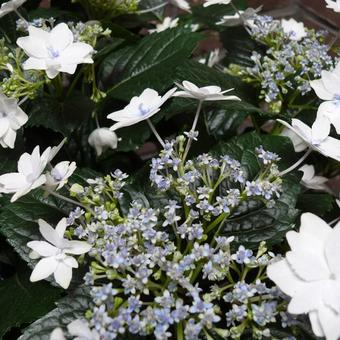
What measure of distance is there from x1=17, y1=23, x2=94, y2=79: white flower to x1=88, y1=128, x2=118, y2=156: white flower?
0.13m

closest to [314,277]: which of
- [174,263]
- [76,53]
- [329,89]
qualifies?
[174,263]

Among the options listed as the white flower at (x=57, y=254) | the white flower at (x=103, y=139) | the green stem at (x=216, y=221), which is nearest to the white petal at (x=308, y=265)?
the green stem at (x=216, y=221)

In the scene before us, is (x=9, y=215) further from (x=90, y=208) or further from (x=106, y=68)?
(x=106, y=68)

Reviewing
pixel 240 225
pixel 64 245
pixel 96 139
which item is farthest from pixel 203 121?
pixel 64 245

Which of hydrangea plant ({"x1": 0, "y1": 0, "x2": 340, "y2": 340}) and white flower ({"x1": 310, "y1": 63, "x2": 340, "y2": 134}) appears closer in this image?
hydrangea plant ({"x1": 0, "y1": 0, "x2": 340, "y2": 340})

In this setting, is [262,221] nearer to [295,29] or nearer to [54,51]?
[54,51]

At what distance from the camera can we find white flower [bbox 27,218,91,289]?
60cm

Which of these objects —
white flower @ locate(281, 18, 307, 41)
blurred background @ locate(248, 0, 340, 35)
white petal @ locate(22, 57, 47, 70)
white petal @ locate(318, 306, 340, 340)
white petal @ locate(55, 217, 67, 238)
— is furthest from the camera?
Result: blurred background @ locate(248, 0, 340, 35)

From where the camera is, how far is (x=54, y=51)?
0.77 meters

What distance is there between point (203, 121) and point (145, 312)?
1.58ft

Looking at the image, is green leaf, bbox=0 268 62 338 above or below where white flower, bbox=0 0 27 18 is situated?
below

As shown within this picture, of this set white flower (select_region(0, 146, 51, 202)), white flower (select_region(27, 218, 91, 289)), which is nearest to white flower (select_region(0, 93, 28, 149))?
white flower (select_region(0, 146, 51, 202))

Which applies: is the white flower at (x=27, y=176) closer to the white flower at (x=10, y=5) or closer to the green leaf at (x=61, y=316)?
the green leaf at (x=61, y=316)

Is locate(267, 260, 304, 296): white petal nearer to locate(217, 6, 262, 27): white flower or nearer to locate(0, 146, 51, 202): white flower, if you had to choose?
locate(0, 146, 51, 202): white flower
